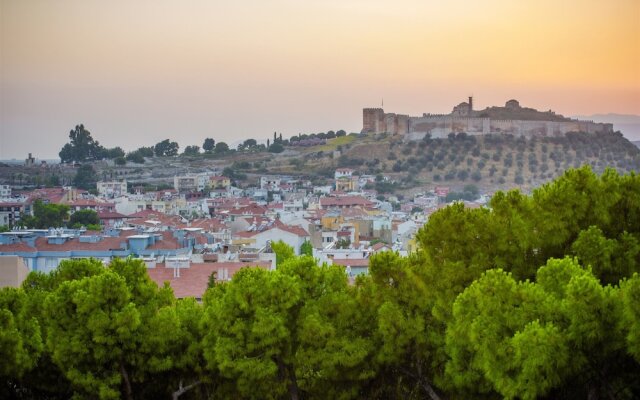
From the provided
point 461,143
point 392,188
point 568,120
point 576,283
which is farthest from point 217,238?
point 568,120

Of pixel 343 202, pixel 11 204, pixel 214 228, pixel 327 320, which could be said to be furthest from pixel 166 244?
pixel 11 204

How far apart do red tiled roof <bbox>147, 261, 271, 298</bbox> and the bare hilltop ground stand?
73.5 m

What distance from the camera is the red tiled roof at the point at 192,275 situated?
1107 inches

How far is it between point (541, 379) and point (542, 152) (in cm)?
11105

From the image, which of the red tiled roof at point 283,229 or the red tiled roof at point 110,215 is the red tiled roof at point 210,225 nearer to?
the red tiled roof at point 283,229

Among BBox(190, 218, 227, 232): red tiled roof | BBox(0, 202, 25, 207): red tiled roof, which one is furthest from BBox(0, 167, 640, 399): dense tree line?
BBox(0, 202, 25, 207): red tiled roof

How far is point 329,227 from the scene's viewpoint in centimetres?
5900

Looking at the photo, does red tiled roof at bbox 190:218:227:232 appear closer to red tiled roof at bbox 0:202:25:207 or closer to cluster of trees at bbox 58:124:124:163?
red tiled roof at bbox 0:202:25:207

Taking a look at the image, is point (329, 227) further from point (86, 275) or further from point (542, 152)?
point (542, 152)

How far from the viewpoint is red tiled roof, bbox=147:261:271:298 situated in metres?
28.1

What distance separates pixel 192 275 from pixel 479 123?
316ft

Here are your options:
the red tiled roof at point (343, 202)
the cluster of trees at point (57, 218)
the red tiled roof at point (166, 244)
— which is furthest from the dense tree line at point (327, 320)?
the red tiled roof at point (343, 202)

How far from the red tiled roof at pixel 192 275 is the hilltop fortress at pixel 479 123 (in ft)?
299

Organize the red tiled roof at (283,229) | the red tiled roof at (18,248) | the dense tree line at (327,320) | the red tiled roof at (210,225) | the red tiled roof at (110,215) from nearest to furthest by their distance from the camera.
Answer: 1. the dense tree line at (327,320)
2. the red tiled roof at (18,248)
3. the red tiled roof at (283,229)
4. the red tiled roof at (210,225)
5. the red tiled roof at (110,215)
